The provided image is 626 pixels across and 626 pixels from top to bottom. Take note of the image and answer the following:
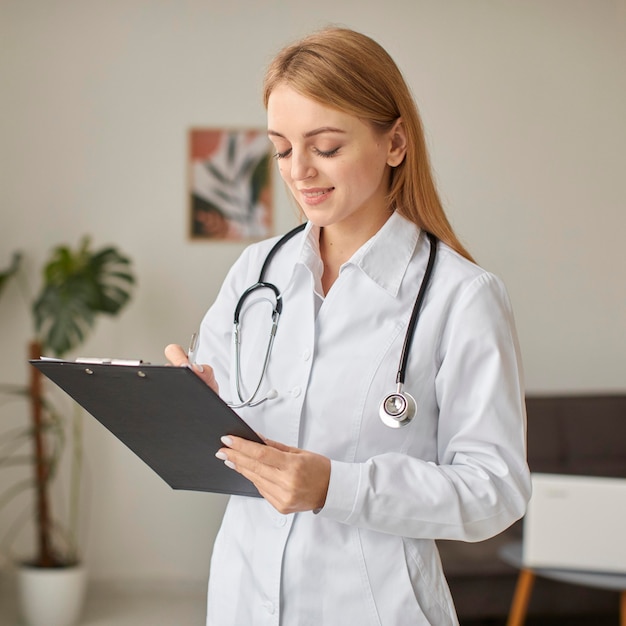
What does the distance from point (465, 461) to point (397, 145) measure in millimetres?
461

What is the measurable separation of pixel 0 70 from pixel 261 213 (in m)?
1.33

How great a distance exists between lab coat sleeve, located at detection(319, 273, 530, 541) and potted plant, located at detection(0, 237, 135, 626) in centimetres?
264

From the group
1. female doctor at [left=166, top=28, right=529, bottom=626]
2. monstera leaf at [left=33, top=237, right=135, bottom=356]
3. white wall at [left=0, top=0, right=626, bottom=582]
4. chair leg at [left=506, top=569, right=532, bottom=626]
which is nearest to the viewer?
female doctor at [left=166, top=28, right=529, bottom=626]

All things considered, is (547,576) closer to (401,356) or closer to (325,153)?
(401,356)

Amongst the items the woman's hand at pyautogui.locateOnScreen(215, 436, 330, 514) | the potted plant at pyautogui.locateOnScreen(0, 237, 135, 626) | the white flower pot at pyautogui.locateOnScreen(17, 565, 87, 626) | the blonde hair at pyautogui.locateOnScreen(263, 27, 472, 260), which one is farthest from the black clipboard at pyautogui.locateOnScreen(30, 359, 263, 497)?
the white flower pot at pyautogui.locateOnScreen(17, 565, 87, 626)

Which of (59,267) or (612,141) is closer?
(59,267)

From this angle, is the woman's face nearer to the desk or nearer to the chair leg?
the desk

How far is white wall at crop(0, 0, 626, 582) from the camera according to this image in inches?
162

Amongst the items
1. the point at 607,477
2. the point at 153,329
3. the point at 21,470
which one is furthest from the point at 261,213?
the point at 607,477

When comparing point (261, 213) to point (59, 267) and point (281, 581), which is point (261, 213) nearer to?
point (59, 267)

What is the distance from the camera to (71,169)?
4.12m

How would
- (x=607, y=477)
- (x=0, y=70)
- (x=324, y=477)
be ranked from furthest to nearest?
(x=0, y=70) → (x=607, y=477) → (x=324, y=477)

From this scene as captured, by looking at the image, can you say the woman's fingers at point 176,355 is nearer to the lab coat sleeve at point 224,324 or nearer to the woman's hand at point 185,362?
the woman's hand at point 185,362

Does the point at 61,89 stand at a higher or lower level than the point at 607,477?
higher
